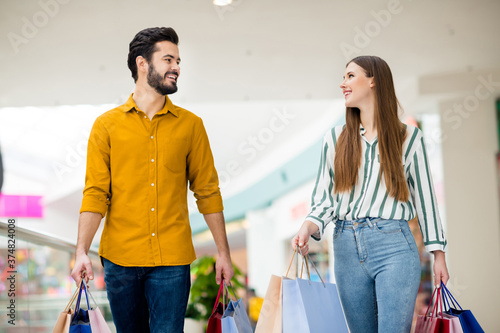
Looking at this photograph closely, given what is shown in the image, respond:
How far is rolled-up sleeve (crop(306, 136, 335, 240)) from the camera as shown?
7.96 ft

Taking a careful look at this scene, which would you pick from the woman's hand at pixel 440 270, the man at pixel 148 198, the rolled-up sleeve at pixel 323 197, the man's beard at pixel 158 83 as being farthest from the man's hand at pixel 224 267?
the woman's hand at pixel 440 270

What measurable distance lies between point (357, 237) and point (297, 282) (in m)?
0.30

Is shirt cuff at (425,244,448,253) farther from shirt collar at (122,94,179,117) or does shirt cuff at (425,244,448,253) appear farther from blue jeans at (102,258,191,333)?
shirt collar at (122,94,179,117)

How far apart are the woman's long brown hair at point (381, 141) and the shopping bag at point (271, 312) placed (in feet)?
1.64

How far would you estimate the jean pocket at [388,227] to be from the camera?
2273mm

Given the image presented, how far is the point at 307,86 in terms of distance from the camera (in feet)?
23.2

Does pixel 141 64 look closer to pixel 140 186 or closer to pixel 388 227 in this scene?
pixel 140 186

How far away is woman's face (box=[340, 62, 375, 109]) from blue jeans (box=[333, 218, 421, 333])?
512mm

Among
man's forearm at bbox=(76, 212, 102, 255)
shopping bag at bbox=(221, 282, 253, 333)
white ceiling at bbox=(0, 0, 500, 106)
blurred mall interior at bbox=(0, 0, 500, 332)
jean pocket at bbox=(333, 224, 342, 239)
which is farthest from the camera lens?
white ceiling at bbox=(0, 0, 500, 106)

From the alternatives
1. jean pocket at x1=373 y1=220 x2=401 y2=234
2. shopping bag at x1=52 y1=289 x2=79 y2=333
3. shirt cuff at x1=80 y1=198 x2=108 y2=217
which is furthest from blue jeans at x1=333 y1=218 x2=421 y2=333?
shopping bag at x1=52 y1=289 x2=79 y2=333

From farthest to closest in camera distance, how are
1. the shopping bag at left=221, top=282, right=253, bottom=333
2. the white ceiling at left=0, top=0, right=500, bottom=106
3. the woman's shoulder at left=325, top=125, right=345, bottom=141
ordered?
the white ceiling at left=0, top=0, right=500, bottom=106 → the woman's shoulder at left=325, top=125, right=345, bottom=141 → the shopping bag at left=221, top=282, right=253, bottom=333

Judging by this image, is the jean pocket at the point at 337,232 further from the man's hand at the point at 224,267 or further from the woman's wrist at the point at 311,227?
the man's hand at the point at 224,267

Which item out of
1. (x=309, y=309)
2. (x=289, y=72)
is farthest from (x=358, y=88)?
(x=289, y=72)

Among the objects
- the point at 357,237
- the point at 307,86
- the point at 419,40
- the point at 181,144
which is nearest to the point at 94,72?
the point at 307,86
